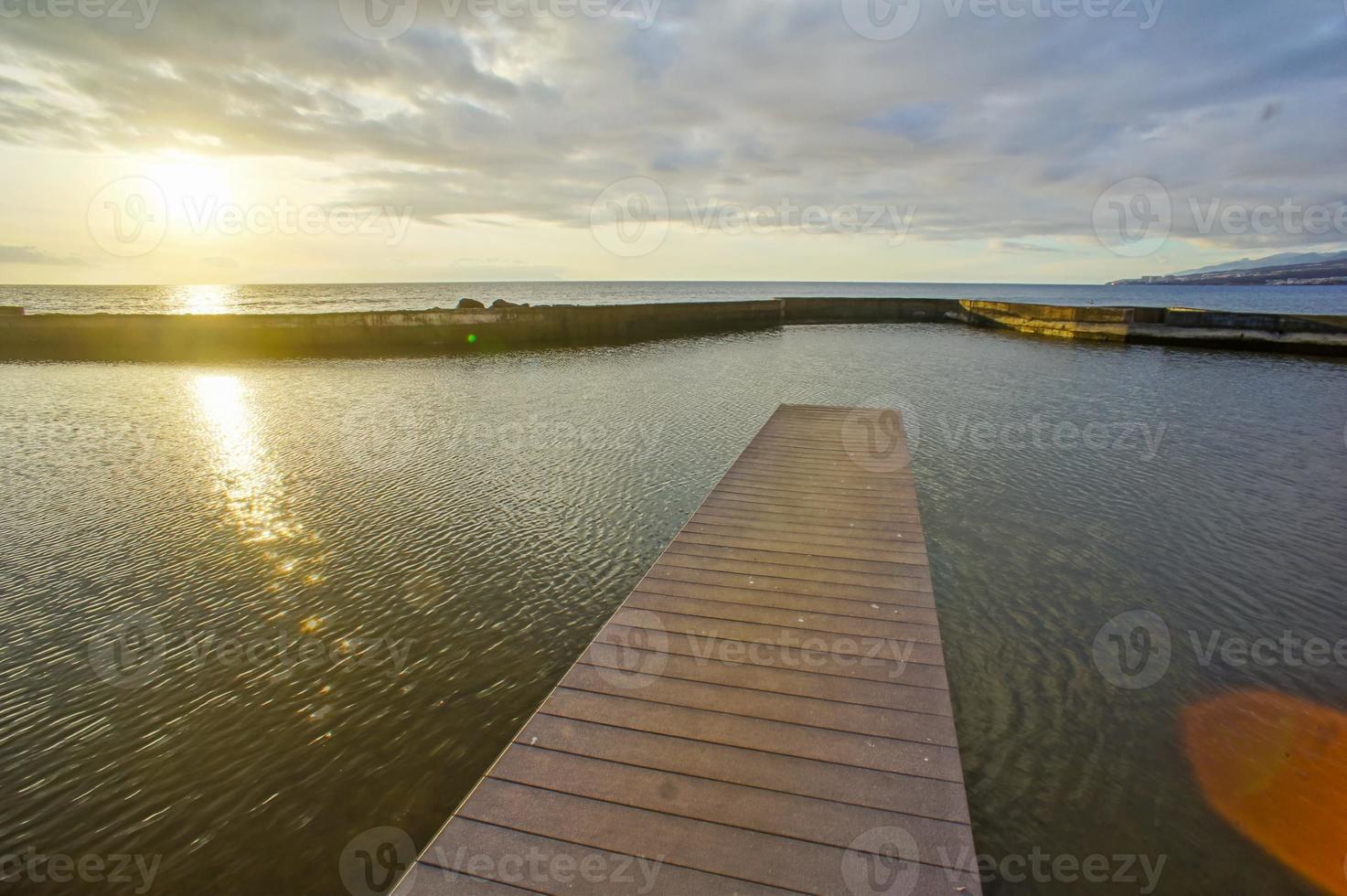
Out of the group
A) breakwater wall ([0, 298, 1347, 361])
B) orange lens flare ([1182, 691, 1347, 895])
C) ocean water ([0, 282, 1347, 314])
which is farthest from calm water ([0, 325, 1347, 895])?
ocean water ([0, 282, 1347, 314])

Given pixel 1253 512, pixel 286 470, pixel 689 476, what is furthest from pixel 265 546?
pixel 1253 512

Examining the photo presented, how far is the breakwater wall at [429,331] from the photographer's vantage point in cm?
2970

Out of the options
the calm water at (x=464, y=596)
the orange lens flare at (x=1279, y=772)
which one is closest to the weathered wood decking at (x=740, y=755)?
the calm water at (x=464, y=596)

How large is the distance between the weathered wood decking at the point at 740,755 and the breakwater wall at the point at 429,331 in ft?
94.2

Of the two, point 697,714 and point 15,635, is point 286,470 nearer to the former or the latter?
point 15,635

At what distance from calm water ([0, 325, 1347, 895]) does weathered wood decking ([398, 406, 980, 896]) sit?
124 centimetres

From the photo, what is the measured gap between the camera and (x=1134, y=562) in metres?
8.43

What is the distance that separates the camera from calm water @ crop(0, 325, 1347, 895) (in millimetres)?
4641

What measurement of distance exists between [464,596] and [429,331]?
98.7 feet

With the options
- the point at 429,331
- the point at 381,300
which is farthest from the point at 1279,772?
the point at 381,300

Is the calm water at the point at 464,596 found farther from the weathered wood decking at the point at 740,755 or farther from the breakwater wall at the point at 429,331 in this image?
the breakwater wall at the point at 429,331

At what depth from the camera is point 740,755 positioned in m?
3.93

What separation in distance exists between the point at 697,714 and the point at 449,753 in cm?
247

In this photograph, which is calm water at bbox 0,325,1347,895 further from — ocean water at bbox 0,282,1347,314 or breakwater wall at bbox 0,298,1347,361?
ocean water at bbox 0,282,1347,314
